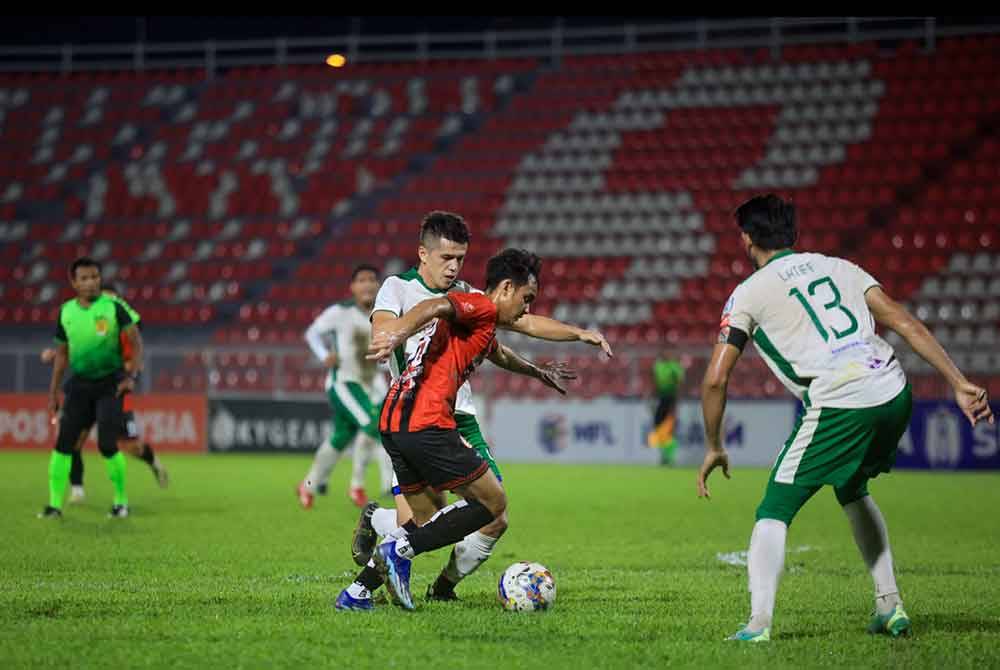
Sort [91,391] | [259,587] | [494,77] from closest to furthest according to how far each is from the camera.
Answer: [259,587], [91,391], [494,77]

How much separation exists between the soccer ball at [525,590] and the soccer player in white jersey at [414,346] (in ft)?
0.67

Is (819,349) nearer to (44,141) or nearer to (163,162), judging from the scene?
(163,162)

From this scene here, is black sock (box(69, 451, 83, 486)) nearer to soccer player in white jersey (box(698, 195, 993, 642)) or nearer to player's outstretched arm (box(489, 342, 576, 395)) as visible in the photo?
player's outstretched arm (box(489, 342, 576, 395))

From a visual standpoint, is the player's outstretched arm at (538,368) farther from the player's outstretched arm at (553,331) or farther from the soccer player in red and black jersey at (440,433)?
the soccer player in red and black jersey at (440,433)

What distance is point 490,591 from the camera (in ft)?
27.6

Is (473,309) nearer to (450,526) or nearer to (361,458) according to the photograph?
(450,526)

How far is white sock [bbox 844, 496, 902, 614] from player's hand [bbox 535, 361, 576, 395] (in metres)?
1.79

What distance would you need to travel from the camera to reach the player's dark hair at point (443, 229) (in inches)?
290

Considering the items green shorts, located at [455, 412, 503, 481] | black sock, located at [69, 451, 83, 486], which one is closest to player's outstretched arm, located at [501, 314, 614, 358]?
green shorts, located at [455, 412, 503, 481]

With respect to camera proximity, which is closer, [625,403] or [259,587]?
[259,587]

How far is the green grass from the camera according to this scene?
606 cm

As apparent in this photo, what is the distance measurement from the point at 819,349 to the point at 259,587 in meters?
3.83

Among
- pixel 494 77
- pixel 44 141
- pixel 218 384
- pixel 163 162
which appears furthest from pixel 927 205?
pixel 44 141

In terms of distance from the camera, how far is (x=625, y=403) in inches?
1030
